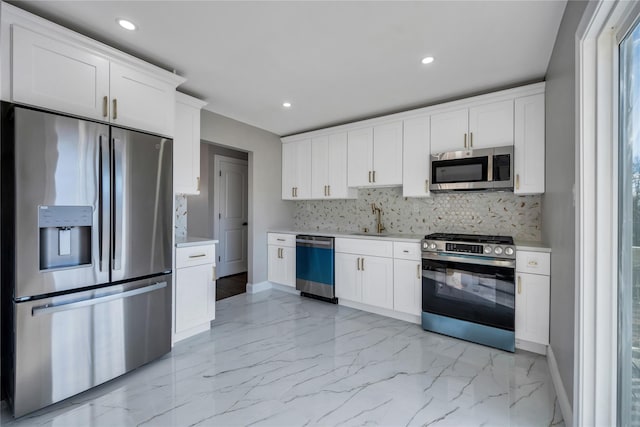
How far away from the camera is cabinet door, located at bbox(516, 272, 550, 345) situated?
2398mm

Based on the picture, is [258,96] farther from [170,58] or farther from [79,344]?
[79,344]

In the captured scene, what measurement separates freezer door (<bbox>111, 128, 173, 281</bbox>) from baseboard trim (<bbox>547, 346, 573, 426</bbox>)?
2.86 m

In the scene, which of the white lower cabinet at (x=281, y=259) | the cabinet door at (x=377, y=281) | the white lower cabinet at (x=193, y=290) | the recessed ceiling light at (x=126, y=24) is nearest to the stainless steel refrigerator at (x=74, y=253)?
the white lower cabinet at (x=193, y=290)

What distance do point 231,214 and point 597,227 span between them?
5.10 meters

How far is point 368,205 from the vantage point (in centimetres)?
414

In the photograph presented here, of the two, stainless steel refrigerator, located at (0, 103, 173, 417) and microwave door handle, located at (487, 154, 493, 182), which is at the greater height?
microwave door handle, located at (487, 154, 493, 182)

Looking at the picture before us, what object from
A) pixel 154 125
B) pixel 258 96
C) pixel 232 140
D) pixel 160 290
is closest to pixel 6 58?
A: pixel 154 125

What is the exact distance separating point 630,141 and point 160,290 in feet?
9.84

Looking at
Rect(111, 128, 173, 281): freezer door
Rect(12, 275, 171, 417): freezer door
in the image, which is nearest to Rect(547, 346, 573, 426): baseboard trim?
Rect(12, 275, 171, 417): freezer door

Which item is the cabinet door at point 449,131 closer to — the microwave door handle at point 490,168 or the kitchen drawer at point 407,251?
the microwave door handle at point 490,168

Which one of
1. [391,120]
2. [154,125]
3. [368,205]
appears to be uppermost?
[391,120]

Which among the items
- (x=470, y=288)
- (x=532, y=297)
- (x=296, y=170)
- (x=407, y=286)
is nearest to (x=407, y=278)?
(x=407, y=286)

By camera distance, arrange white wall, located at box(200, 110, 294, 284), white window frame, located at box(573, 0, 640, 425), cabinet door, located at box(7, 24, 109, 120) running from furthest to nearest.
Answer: white wall, located at box(200, 110, 294, 284)
cabinet door, located at box(7, 24, 109, 120)
white window frame, located at box(573, 0, 640, 425)

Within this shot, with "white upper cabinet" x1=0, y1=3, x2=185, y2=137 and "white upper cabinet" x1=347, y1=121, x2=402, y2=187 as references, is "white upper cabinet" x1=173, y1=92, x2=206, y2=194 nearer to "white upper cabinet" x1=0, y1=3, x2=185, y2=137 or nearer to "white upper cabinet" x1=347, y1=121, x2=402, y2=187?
"white upper cabinet" x1=0, y1=3, x2=185, y2=137
